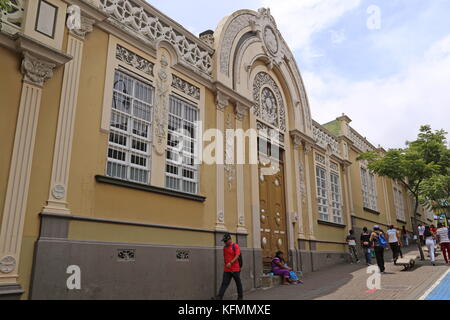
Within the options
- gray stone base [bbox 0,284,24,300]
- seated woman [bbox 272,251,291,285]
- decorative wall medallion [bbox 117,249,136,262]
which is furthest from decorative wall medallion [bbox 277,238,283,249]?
gray stone base [bbox 0,284,24,300]

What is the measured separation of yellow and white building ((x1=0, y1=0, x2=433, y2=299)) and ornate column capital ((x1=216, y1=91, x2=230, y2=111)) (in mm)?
38

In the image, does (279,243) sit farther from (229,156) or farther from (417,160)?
(417,160)

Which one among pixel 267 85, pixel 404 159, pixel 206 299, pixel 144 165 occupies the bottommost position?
pixel 206 299

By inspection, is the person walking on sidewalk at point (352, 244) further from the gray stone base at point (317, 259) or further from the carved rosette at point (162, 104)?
the carved rosette at point (162, 104)

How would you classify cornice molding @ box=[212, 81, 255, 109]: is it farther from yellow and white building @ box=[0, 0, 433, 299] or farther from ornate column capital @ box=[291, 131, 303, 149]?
ornate column capital @ box=[291, 131, 303, 149]

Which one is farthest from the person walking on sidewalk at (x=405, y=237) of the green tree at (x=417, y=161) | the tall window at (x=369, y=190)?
the green tree at (x=417, y=161)

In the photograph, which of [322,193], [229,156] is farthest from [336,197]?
[229,156]

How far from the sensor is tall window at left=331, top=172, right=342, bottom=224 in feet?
55.5

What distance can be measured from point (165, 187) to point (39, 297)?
350 centimetres

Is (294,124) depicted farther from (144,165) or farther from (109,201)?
(109,201)

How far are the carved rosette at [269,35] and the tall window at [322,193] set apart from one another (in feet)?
16.9

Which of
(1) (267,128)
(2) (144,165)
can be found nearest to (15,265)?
(2) (144,165)

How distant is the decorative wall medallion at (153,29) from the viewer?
27.1ft

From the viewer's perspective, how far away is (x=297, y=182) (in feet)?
46.0
